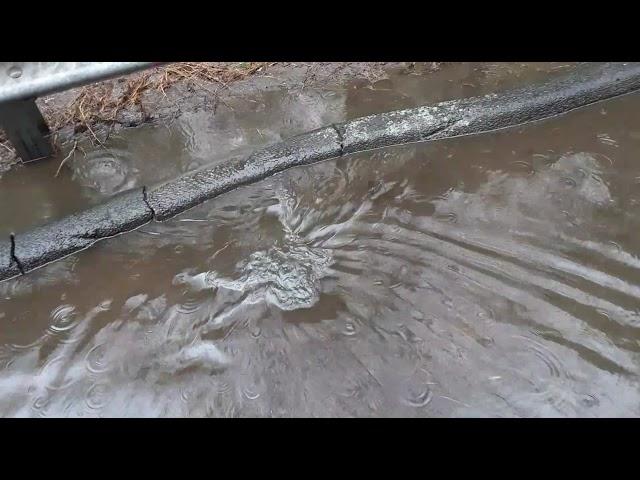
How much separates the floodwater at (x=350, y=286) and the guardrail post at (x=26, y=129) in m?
0.13

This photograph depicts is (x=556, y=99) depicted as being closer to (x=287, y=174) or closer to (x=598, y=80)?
(x=598, y=80)

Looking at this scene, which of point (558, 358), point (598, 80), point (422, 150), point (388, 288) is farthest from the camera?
point (598, 80)

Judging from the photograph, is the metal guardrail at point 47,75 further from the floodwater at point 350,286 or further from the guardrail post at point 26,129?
the floodwater at point 350,286

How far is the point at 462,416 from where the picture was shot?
7.91 feet

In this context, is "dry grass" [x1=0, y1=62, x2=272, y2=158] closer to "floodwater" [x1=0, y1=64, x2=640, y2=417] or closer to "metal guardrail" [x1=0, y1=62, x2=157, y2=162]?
"floodwater" [x1=0, y1=64, x2=640, y2=417]

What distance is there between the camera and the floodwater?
2529mm

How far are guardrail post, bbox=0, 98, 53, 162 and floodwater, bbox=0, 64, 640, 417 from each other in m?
0.13

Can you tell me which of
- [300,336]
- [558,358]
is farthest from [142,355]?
[558,358]

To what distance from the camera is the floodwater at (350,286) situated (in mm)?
2529

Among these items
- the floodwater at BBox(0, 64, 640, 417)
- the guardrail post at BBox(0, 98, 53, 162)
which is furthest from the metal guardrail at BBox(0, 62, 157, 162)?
the floodwater at BBox(0, 64, 640, 417)

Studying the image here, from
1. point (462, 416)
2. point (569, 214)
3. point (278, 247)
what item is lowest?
point (462, 416)

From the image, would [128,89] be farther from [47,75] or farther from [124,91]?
[47,75]

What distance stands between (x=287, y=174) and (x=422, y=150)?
953 mm

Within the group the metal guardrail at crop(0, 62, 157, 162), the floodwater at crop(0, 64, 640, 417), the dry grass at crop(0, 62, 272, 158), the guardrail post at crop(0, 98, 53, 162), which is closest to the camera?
the floodwater at crop(0, 64, 640, 417)
